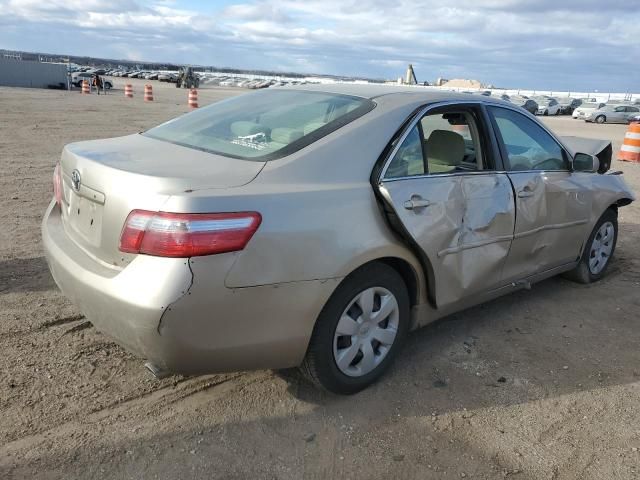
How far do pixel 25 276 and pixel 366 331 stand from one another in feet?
9.67

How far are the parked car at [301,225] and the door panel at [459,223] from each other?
0.5 inches

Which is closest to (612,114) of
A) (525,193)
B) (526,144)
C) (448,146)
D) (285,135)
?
(526,144)

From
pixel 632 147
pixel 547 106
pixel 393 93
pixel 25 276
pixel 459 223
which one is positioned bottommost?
pixel 25 276

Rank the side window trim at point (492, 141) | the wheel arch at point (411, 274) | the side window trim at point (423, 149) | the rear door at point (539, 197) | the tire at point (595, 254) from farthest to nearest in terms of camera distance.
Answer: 1. the tire at point (595, 254)
2. the rear door at point (539, 197)
3. the side window trim at point (492, 141)
4. the side window trim at point (423, 149)
5. the wheel arch at point (411, 274)

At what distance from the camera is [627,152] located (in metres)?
13.8

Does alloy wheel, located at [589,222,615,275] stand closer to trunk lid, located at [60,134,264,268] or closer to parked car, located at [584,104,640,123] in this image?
trunk lid, located at [60,134,264,268]

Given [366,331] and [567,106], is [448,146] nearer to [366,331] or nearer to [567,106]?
[366,331]

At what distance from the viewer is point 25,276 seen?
14.5ft

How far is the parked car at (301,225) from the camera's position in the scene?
239 centimetres

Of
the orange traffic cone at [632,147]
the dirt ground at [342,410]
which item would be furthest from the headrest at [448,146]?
the orange traffic cone at [632,147]

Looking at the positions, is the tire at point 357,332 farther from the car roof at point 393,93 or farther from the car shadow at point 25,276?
the car shadow at point 25,276

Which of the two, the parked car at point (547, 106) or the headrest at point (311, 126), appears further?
the parked car at point (547, 106)

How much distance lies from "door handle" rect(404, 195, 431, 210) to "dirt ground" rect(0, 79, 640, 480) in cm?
106

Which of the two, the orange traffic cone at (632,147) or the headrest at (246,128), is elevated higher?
the headrest at (246,128)
